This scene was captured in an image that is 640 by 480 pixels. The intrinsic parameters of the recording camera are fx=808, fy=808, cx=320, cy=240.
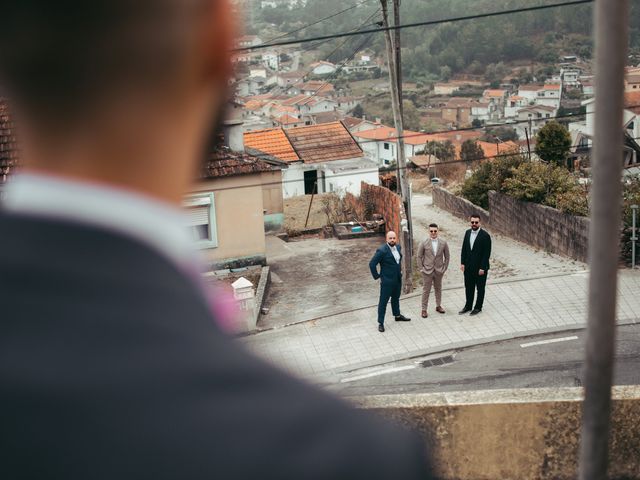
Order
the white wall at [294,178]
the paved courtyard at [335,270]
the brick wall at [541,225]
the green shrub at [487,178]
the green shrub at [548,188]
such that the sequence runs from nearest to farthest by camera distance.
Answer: the paved courtyard at [335,270] → the brick wall at [541,225] → the green shrub at [548,188] → the green shrub at [487,178] → the white wall at [294,178]

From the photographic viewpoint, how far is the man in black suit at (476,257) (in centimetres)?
1229

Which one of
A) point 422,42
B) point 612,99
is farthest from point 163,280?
point 422,42

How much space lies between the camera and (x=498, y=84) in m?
118

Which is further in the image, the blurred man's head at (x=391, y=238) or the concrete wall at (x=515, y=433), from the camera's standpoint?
the blurred man's head at (x=391, y=238)

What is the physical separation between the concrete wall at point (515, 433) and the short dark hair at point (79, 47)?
367 centimetres

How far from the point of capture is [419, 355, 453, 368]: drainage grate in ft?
36.1

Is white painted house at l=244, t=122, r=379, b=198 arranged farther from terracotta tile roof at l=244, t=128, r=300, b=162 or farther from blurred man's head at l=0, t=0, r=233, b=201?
blurred man's head at l=0, t=0, r=233, b=201

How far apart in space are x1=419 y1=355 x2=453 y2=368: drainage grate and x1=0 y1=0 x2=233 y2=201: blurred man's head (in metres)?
10.6

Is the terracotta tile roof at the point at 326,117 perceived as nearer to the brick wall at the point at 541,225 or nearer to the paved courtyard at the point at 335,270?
the brick wall at the point at 541,225

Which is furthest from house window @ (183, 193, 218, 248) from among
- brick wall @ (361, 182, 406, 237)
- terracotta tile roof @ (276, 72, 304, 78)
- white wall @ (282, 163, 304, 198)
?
terracotta tile roof @ (276, 72, 304, 78)

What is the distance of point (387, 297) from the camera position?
481 inches

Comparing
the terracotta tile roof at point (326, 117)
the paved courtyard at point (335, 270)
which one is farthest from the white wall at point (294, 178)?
the terracotta tile roof at point (326, 117)

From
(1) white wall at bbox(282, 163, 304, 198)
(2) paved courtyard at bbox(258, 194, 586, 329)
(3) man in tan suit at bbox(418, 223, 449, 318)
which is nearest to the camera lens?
(3) man in tan suit at bbox(418, 223, 449, 318)

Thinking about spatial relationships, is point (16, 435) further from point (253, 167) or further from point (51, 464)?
point (253, 167)
